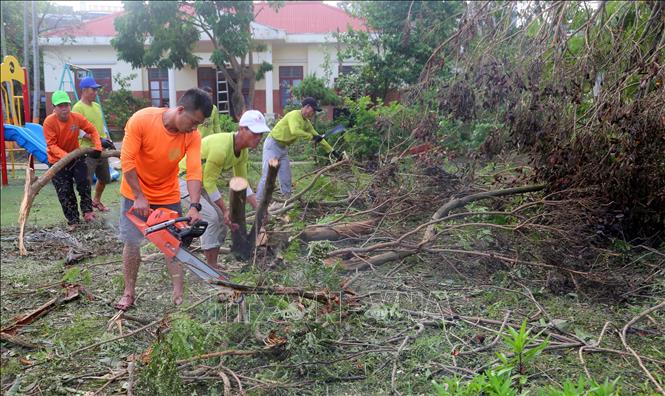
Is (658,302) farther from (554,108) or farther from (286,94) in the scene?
(286,94)

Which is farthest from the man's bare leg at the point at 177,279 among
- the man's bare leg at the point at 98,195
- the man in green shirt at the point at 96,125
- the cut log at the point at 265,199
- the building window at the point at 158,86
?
the building window at the point at 158,86

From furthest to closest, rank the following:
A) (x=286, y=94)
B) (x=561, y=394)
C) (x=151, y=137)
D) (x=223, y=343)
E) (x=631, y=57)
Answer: (x=286, y=94) → (x=631, y=57) → (x=151, y=137) → (x=223, y=343) → (x=561, y=394)

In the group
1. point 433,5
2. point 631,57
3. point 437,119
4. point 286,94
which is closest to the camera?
point 631,57

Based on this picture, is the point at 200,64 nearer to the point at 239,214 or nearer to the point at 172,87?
the point at 172,87

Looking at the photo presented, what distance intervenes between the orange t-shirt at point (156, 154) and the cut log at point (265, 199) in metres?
0.52

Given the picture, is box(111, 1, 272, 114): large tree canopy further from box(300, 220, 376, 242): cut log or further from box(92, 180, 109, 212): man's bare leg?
box(300, 220, 376, 242): cut log

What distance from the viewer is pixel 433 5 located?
13570 millimetres

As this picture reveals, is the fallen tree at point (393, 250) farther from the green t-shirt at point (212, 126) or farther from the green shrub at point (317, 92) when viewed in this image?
the green shrub at point (317, 92)

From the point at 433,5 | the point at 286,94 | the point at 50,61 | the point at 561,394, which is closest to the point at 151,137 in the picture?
the point at 561,394

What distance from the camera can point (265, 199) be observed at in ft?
Result: 14.7

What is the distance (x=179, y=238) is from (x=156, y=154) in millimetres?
679

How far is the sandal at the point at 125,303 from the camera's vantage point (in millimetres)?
4059

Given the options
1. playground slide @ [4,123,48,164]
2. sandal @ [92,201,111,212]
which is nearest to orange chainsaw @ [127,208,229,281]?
sandal @ [92,201,111,212]

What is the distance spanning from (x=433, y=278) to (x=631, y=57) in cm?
243
